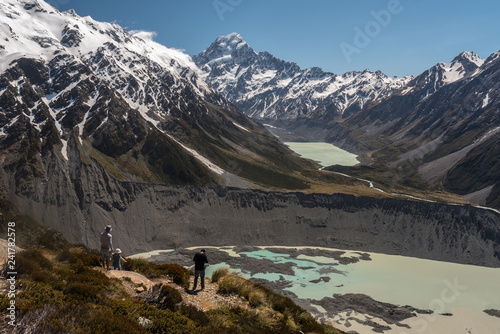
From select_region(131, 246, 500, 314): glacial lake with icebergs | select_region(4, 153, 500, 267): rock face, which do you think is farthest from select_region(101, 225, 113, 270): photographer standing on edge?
select_region(4, 153, 500, 267): rock face

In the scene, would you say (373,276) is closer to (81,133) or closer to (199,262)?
(199,262)

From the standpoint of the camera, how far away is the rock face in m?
89.3

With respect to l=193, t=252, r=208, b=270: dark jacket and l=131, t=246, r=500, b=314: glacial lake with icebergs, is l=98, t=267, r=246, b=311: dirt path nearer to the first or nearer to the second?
l=193, t=252, r=208, b=270: dark jacket

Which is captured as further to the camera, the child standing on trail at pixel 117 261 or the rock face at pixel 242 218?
the rock face at pixel 242 218

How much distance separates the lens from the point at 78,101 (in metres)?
143

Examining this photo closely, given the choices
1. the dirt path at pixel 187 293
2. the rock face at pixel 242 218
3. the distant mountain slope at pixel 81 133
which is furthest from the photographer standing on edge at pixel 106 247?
the distant mountain slope at pixel 81 133

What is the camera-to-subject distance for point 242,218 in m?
108

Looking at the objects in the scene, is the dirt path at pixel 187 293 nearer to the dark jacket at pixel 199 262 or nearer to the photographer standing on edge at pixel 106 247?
the photographer standing on edge at pixel 106 247

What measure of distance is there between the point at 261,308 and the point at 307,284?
5808cm

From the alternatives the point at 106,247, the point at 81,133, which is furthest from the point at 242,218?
the point at 106,247

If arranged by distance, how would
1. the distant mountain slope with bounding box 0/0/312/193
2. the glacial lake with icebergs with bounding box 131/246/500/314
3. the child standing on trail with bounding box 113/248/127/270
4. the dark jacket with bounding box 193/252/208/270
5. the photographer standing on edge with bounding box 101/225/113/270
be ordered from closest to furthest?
the dark jacket with bounding box 193/252/208/270 → the photographer standing on edge with bounding box 101/225/113/270 → the child standing on trail with bounding box 113/248/127/270 → the glacial lake with icebergs with bounding box 131/246/500/314 → the distant mountain slope with bounding box 0/0/312/193

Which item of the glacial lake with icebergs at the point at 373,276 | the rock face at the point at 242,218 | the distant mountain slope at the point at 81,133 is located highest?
the distant mountain slope at the point at 81,133

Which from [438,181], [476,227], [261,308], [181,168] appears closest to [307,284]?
[261,308]

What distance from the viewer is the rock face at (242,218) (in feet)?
293
